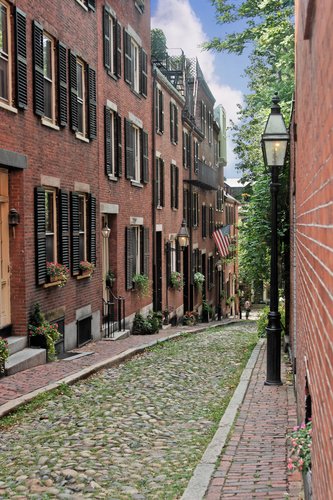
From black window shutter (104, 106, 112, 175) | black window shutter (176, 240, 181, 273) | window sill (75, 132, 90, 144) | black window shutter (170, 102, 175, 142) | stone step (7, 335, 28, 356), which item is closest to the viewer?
stone step (7, 335, 28, 356)

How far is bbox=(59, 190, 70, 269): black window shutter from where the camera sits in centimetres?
1424

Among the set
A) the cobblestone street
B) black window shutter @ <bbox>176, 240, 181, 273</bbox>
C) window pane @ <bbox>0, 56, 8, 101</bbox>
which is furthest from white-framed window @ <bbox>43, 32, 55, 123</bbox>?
black window shutter @ <bbox>176, 240, 181, 273</bbox>

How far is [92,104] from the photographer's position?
16.7 m

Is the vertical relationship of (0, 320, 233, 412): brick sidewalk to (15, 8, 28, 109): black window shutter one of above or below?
below

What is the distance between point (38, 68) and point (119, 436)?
7.81 meters

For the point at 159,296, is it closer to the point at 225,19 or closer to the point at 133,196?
the point at 133,196

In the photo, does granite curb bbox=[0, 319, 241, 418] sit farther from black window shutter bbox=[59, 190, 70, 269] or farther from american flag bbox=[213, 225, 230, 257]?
american flag bbox=[213, 225, 230, 257]

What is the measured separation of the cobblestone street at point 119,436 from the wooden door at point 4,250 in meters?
2.04

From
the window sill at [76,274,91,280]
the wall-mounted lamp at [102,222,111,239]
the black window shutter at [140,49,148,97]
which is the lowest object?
the window sill at [76,274,91,280]

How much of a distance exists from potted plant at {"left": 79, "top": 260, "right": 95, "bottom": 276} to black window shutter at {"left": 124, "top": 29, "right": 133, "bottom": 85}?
684 centimetres

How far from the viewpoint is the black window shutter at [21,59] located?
11.9 meters

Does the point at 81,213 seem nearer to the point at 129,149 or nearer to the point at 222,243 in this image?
the point at 129,149

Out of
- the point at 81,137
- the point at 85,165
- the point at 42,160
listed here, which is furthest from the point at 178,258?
the point at 42,160

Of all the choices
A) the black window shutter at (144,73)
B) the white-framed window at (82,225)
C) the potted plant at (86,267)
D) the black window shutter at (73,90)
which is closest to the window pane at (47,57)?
the black window shutter at (73,90)
